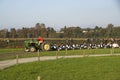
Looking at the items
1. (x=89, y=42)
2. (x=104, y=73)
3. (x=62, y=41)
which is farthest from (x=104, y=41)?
(x=104, y=73)

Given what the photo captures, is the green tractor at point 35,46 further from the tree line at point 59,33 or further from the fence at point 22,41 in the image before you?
the tree line at point 59,33

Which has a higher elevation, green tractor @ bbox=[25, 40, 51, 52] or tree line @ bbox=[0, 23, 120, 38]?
tree line @ bbox=[0, 23, 120, 38]

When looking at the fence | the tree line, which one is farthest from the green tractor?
the tree line

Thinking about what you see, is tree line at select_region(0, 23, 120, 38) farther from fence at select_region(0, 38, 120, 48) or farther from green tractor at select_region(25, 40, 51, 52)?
green tractor at select_region(25, 40, 51, 52)

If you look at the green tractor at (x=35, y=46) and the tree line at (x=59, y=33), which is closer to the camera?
the green tractor at (x=35, y=46)

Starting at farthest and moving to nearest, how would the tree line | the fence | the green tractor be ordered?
1. the tree line
2. the fence
3. the green tractor

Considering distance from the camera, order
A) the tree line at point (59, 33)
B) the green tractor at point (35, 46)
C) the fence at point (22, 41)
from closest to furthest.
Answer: the green tractor at point (35, 46)
the fence at point (22, 41)
the tree line at point (59, 33)

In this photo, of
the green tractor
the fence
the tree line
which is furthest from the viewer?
the tree line

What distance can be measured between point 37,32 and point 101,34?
16966mm

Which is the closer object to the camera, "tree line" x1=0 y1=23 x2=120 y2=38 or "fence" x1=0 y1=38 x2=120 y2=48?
"fence" x1=0 y1=38 x2=120 y2=48

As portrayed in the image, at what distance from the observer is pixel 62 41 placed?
64.6 m

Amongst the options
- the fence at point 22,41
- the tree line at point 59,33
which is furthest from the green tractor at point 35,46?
the tree line at point 59,33

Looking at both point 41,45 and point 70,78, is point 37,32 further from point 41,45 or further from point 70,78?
point 70,78

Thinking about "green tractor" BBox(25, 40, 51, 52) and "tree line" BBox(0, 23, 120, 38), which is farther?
"tree line" BBox(0, 23, 120, 38)
